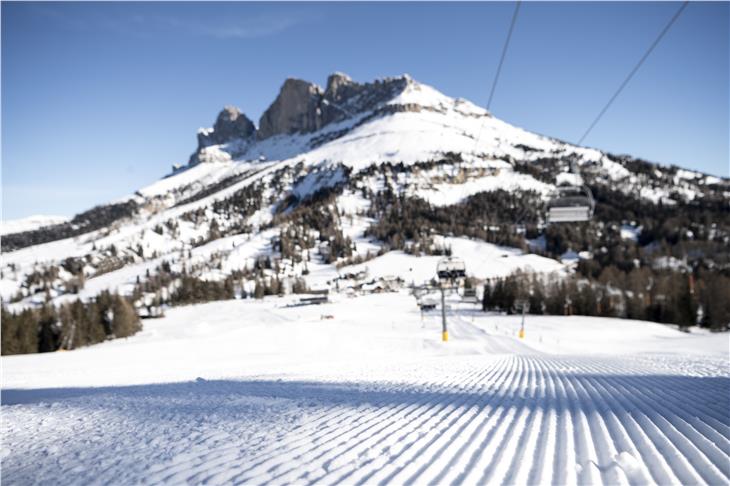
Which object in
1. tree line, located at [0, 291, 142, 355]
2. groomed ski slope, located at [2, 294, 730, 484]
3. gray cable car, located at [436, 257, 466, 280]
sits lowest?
tree line, located at [0, 291, 142, 355]

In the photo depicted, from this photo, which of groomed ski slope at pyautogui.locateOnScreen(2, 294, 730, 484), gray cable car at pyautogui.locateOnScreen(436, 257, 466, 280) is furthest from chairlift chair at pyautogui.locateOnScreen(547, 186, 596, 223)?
gray cable car at pyautogui.locateOnScreen(436, 257, 466, 280)

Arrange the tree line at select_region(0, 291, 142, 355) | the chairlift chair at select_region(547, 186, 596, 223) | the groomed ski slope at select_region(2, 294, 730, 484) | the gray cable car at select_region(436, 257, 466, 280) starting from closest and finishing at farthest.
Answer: the groomed ski slope at select_region(2, 294, 730, 484) → the chairlift chair at select_region(547, 186, 596, 223) → the gray cable car at select_region(436, 257, 466, 280) → the tree line at select_region(0, 291, 142, 355)

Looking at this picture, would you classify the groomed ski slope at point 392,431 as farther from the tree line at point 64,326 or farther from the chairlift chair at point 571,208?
the tree line at point 64,326

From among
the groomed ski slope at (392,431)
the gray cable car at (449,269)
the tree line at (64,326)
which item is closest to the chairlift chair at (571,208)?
the groomed ski slope at (392,431)

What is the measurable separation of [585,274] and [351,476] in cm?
12766

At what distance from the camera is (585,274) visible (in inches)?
4550

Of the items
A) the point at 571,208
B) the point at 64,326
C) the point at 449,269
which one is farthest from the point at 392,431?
the point at 64,326

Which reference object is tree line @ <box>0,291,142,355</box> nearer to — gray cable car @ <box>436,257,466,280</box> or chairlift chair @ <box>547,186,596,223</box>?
gray cable car @ <box>436,257,466,280</box>

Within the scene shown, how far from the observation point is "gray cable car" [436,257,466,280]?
38.1 meters

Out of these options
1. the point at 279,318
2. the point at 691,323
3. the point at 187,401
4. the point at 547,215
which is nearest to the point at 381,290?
the point at 279,318

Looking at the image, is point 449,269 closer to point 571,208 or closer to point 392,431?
point 571,208

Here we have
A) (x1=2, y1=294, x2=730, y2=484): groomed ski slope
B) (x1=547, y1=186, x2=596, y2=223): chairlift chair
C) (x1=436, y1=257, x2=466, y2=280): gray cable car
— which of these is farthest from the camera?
(x1=436, y1=257, x2=466, y2=280): gray cable car

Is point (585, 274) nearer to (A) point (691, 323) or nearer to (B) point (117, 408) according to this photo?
(A) point (691, 323)

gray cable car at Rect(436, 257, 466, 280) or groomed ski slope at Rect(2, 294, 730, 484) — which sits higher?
gray cable car at Rect(436, 257, 466, 280)
